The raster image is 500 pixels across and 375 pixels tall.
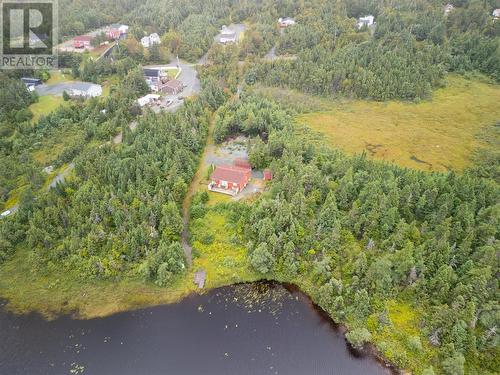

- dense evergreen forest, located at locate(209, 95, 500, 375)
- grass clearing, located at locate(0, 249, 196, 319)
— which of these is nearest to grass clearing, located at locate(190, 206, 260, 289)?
dense evergreen forest, located at locate(209, 95, 500, 375)

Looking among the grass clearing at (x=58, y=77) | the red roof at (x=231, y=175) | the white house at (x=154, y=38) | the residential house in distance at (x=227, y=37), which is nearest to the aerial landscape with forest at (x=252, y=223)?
the red roof at (x=231, y=175)

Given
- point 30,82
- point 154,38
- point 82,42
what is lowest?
point 30,82

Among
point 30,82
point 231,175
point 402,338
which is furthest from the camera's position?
point 30,82

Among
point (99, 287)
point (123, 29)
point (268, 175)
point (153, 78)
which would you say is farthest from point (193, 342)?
point (123, 29)

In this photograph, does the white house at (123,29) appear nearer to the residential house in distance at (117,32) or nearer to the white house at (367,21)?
the residential house in distance at (117,32)

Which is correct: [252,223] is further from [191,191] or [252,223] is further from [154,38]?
[154,38]

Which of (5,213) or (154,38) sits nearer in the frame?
(5,213)
